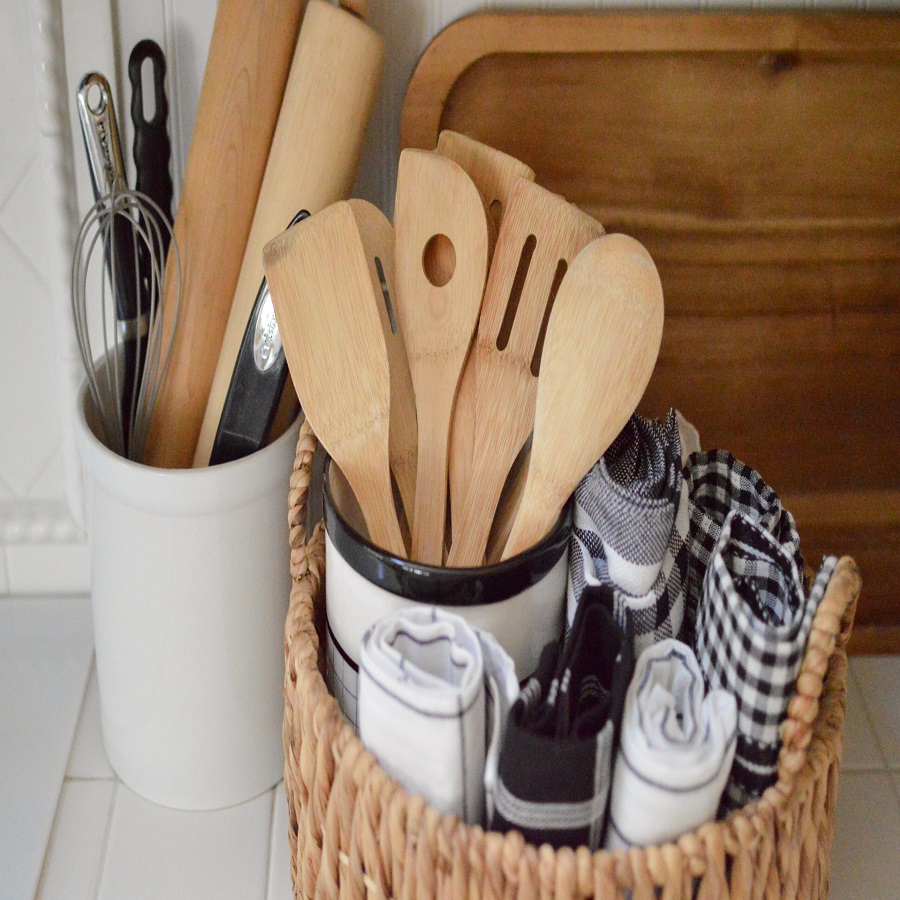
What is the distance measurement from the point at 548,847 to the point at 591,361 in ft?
0.67

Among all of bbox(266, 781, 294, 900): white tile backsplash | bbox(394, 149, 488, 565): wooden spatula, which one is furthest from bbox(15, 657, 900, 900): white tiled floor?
bbox(394, 149, 488, 565): wooden spatula

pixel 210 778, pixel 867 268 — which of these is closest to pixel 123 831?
pixel 210 778

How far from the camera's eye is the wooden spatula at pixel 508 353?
511 mm

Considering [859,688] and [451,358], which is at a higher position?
[451,358]

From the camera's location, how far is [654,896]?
1.31 ft

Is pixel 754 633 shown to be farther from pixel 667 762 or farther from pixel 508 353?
pixel 508 353

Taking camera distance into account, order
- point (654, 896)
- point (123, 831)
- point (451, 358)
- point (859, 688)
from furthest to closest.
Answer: point (859, 688), point (123, 831), point (451, 358), point (654, 896)

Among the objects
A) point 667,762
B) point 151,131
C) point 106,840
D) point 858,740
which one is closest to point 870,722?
point 858,740

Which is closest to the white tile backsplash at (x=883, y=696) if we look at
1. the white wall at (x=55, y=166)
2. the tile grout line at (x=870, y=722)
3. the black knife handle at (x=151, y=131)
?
the tile grout line at (x=870, y=722)

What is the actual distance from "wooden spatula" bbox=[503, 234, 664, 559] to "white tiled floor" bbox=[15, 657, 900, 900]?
0.30 metres

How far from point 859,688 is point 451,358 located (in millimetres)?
435

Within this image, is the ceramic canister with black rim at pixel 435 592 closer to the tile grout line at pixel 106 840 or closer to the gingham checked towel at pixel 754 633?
the gingham checked towel at pixel 754 633

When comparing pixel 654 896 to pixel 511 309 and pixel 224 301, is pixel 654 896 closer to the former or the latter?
pixel 511 309

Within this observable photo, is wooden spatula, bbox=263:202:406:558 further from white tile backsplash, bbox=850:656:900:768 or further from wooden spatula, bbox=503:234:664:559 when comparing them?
white tile backsplash, bbox=850:656:900:768
